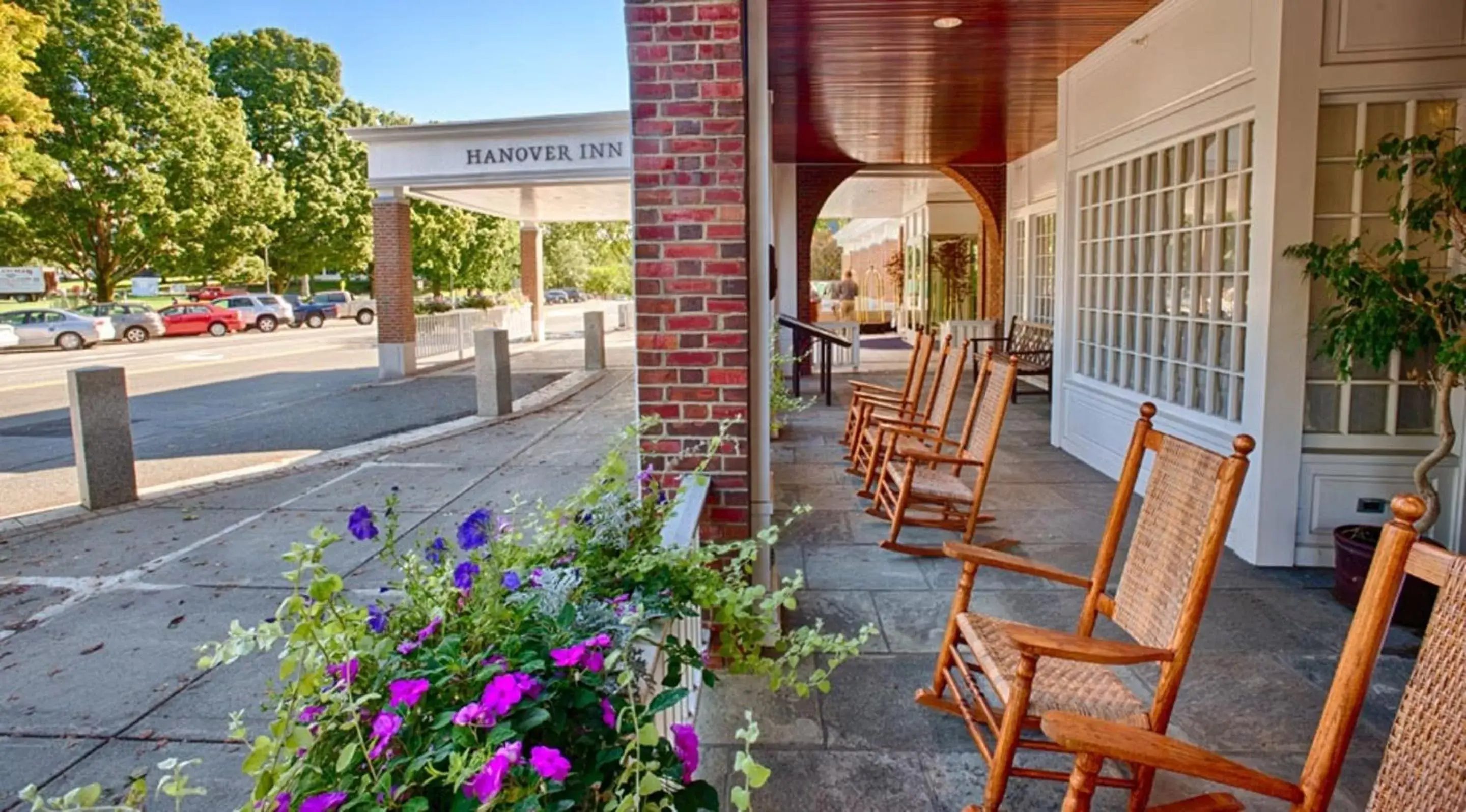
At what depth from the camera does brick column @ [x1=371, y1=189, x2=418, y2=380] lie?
51.2ft

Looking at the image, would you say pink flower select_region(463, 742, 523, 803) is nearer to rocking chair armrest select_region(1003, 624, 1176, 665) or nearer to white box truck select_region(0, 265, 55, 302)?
rocking chair armrest select_region(1003, 624, 1176, 665)

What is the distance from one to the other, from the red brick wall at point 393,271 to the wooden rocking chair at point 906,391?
1082 centimetres

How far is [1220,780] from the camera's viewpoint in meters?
1.73

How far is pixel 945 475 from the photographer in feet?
17.4

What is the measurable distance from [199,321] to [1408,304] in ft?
102

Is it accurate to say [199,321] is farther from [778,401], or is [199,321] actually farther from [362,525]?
[362,525]

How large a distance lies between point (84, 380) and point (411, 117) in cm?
3850

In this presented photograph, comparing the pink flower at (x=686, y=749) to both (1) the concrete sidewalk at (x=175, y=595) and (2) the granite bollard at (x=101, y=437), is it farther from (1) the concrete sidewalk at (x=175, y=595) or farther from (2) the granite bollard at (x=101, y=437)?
(2) the granite bollard at (x=101, y=437)

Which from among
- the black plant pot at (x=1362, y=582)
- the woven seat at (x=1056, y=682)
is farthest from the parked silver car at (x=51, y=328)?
the black plant pot at (x=1362, y=582)

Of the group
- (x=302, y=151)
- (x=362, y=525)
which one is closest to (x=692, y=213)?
(x=362, y=525)

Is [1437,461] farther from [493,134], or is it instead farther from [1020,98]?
[493,134]

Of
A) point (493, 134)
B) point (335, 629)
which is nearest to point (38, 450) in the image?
point (493, 134)

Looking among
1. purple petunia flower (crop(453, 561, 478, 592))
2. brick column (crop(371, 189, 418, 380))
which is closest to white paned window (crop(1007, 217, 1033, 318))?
brick column (crop(371, 189, 418, 380))

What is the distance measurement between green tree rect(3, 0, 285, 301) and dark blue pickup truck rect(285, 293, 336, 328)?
173 inches
